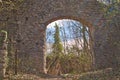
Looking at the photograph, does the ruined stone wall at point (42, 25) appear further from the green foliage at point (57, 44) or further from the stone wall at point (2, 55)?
the green foliage at point (57, 44)

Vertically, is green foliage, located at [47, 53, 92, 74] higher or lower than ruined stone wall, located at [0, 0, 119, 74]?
lower

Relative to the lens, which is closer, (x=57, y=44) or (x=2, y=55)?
(x=2, y=55)

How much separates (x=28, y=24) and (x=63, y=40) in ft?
21.1

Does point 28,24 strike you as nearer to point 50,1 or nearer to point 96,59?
point 50,1

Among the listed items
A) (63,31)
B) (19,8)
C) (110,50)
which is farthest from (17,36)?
(63,31)

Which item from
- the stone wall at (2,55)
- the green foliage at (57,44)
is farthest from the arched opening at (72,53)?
the stone wall at (2,55)

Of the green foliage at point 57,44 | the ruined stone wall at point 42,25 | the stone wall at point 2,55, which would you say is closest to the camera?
the stone wall at point 2,55

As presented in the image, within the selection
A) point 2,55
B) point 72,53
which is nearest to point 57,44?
point 72,53

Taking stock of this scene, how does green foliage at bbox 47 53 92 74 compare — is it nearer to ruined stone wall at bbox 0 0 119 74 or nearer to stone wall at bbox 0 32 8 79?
ruined stone wall at bbox 0 0 119 74

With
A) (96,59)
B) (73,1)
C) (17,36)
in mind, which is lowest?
(96,59)

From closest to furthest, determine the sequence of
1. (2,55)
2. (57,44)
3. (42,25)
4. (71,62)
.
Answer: (2,55) → (42,25) → (71,62) → (57,44)

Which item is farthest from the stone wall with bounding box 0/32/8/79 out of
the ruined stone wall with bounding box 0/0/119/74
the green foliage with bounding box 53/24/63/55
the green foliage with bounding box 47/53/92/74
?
the green foliage with bounding box 53/24/63/55

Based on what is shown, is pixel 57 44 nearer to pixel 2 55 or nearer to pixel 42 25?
pixel 42 25

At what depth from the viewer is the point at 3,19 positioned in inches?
392
